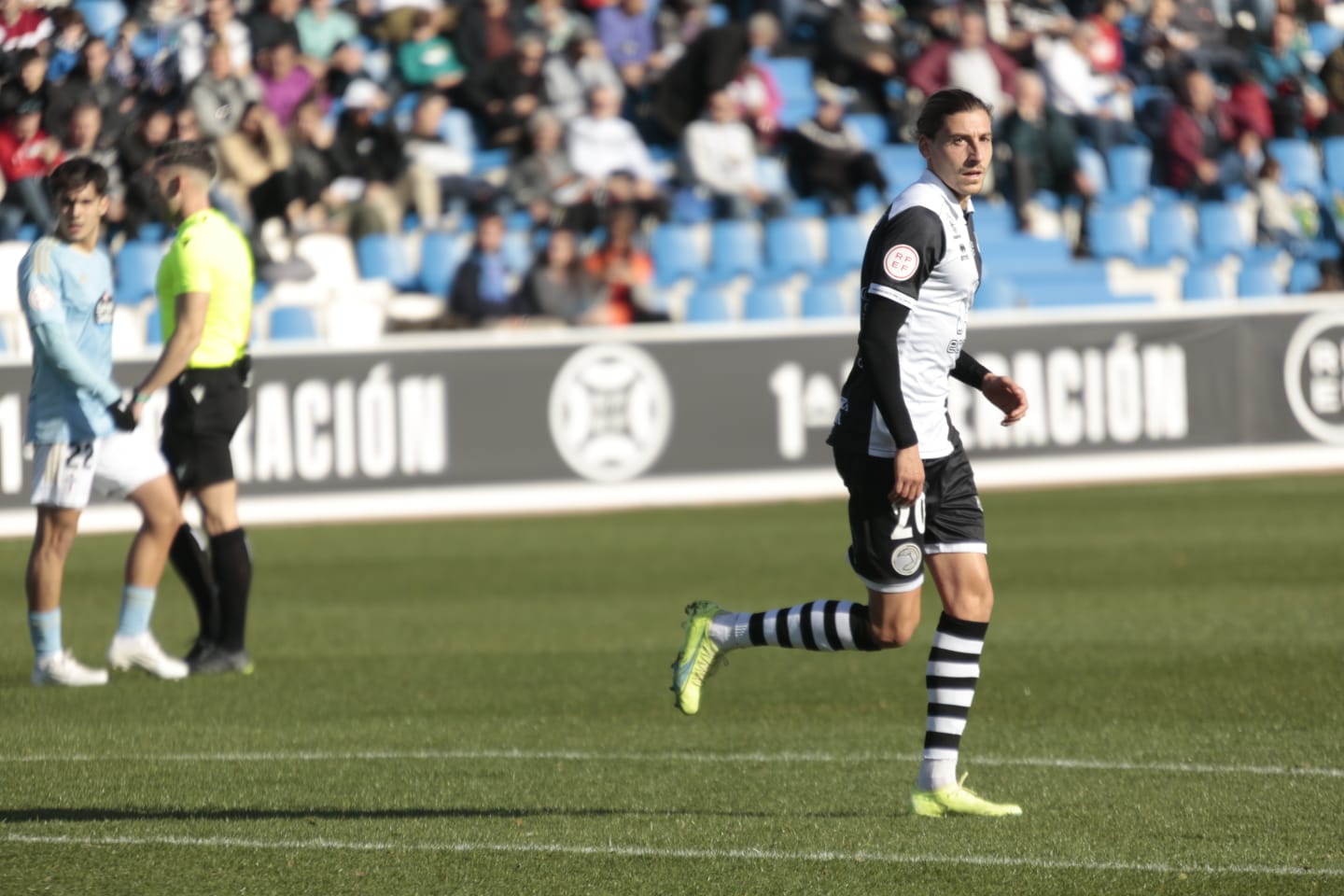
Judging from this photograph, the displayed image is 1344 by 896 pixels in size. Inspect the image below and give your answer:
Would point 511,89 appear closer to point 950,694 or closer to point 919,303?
point 919,303

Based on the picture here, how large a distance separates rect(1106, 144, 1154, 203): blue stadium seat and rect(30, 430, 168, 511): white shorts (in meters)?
15.7

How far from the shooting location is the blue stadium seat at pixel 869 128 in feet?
71.8

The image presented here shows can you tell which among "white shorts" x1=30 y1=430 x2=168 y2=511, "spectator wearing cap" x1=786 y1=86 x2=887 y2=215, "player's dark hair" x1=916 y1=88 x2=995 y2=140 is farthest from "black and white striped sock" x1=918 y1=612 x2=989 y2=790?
"spectator wearing cap" x1=786 y1=86 x2=887 y2=215

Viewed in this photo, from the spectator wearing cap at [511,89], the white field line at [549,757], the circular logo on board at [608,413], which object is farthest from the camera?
the spectator wearing cap at [511,89]

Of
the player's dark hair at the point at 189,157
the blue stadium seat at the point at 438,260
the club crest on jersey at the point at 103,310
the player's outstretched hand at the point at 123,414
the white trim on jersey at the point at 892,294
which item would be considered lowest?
the player's outstretched hand at the point at 123,414

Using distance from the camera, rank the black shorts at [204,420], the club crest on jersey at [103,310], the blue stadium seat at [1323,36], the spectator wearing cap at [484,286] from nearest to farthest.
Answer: the club crest on jersey at [103,310]
the black shorts at [204,420]
the spectator wearing cap at [484,286]
the blue stadium seat at [1323,36]

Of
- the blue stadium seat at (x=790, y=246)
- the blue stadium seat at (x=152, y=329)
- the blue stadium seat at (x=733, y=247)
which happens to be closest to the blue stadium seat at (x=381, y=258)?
the blue stadium seat at (x=152, y=329)

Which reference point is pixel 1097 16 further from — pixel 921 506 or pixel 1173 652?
pixel 921 506

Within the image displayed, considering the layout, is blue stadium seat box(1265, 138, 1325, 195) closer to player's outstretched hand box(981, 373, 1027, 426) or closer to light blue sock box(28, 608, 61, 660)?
light blue sock box(28, 608, 61, 660)

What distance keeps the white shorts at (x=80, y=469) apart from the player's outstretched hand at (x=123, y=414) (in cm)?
21

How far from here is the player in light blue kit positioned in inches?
332

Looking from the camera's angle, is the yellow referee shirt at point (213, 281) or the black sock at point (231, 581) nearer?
the yellow referee shirt at point (213, 281)

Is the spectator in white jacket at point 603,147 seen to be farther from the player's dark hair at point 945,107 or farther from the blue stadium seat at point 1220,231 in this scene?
the player's dark hair at point 945,107

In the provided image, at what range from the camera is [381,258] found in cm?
1883
